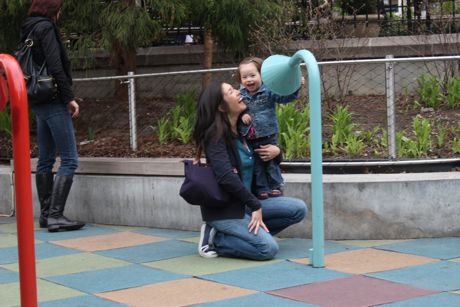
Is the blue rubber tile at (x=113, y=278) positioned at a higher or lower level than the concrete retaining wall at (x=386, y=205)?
lower

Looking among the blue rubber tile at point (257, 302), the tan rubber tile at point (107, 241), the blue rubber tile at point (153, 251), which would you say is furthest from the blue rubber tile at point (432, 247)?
the tan rubber tile at point (107, 241)

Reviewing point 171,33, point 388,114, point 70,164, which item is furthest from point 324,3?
A: point 70,164

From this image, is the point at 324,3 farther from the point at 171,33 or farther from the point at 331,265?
the point at 331,265

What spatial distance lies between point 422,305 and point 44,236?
3.78m

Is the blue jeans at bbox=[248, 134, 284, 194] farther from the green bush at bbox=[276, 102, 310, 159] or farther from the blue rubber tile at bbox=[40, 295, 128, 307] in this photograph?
the blue rubber tile at bbox=[40, 295, 128, 307]

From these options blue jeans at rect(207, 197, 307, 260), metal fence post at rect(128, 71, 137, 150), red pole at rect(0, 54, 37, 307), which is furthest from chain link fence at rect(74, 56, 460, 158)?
red pole at rect(0, 54, 37, 307)

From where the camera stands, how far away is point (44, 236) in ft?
25.3

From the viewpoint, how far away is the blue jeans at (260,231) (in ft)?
20.6

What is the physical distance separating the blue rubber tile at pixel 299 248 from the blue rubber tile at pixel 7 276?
6.01 ft

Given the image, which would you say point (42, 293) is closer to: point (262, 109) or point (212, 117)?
point (212, 117)

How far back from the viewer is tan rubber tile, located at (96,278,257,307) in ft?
17.4

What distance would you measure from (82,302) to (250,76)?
7.00 feet

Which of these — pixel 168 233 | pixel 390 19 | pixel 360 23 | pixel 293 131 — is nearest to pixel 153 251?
pixel 168 233

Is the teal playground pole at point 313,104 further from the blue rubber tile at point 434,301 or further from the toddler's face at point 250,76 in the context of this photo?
the blue rubber tile at point 434,301
